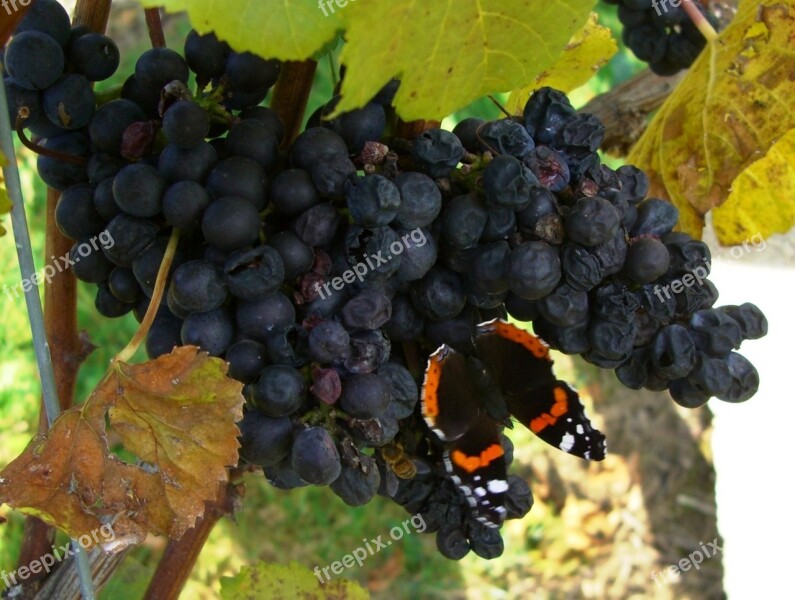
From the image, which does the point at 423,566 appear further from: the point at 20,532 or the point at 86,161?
the point at 86,161

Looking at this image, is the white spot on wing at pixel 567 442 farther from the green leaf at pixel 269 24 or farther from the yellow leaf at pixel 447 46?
the green leaf at pixel 269 24

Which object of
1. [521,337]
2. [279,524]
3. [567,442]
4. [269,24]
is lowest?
[279,524]

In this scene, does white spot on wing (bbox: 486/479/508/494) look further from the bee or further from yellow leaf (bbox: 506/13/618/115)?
yellow leaf (bbox: 506/13/618/115)

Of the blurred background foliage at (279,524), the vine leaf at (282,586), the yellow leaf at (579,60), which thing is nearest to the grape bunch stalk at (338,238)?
the vine leaf at (282,586)

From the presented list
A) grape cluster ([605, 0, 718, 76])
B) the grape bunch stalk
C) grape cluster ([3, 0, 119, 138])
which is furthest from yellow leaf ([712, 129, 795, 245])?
grape cluster ([3, 0, 119, 138])

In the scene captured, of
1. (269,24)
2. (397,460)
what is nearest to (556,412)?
(397,460)

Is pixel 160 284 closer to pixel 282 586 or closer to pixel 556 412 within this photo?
pixel 556 412
